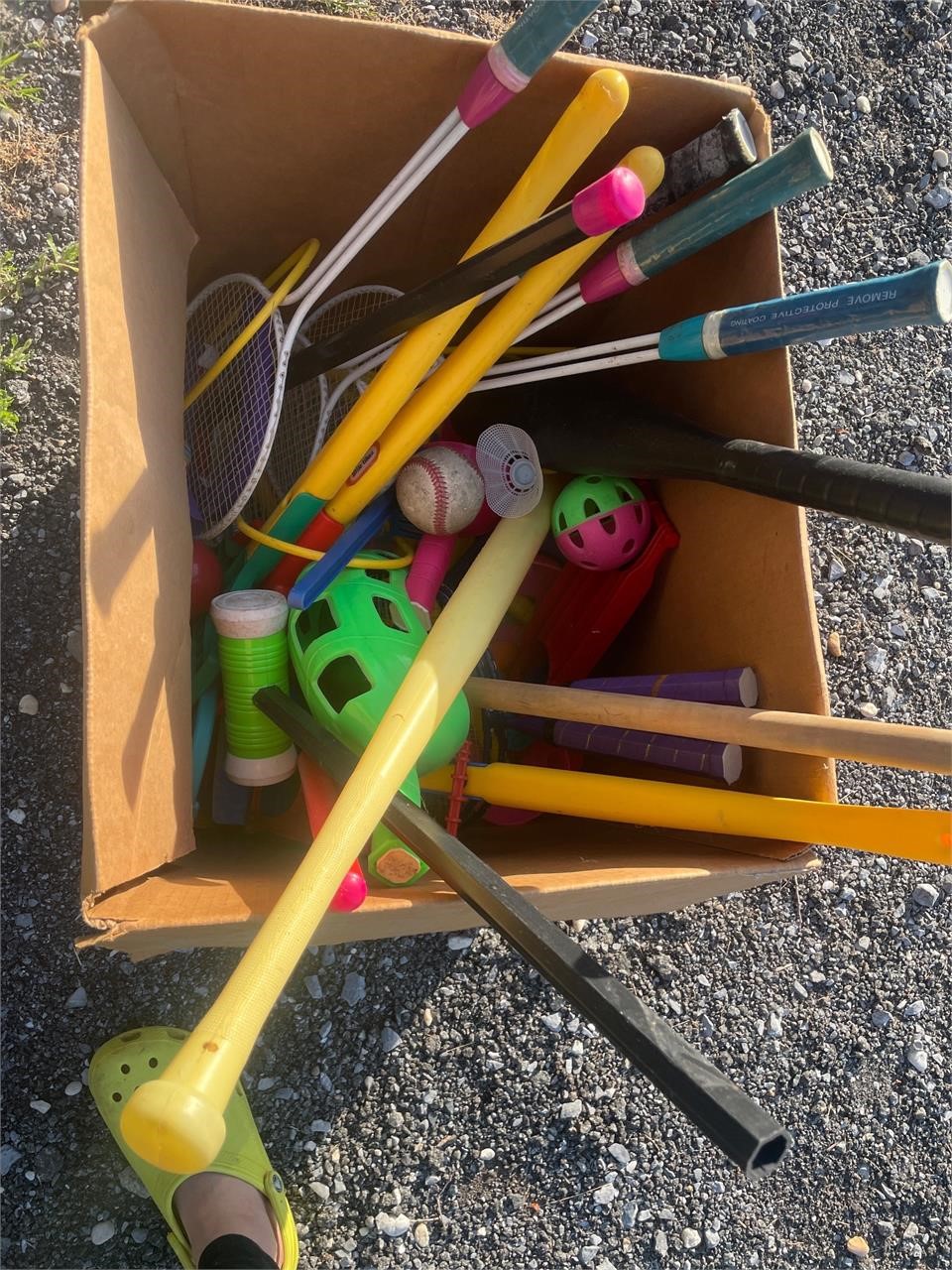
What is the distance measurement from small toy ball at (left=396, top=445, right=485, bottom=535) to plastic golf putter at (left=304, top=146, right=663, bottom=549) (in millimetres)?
34

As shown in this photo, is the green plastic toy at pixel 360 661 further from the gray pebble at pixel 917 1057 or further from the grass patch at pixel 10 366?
the gray pebble at pixel 917 1057

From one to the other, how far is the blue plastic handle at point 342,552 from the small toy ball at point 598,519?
0.18 metres

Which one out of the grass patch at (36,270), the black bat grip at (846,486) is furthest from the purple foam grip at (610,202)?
the grass patch at (36,270)

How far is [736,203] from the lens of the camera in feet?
2.81

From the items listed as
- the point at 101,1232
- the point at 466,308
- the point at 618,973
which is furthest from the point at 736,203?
the point at 101,1232

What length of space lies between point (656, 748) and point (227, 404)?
568mm

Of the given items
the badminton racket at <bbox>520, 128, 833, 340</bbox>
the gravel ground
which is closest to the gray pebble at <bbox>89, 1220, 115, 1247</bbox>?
the gravel ground

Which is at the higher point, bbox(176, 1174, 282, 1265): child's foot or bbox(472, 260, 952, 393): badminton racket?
bbox(472, 260, 952, 393): badminton racket

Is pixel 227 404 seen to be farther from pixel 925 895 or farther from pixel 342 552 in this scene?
pixel 925 895

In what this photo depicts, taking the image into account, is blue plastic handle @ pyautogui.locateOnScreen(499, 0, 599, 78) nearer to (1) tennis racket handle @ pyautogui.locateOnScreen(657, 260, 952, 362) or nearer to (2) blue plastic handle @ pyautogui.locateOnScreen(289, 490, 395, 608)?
(1) tennis racket handle @ pyautogui.locateOnScreen(657, 260, 952, 362)

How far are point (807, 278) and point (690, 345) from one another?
27.3 inches

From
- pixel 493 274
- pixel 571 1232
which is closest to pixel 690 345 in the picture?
pixel 493 274

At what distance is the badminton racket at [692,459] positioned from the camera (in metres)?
0.78

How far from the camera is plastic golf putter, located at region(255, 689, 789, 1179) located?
22.9 inches
